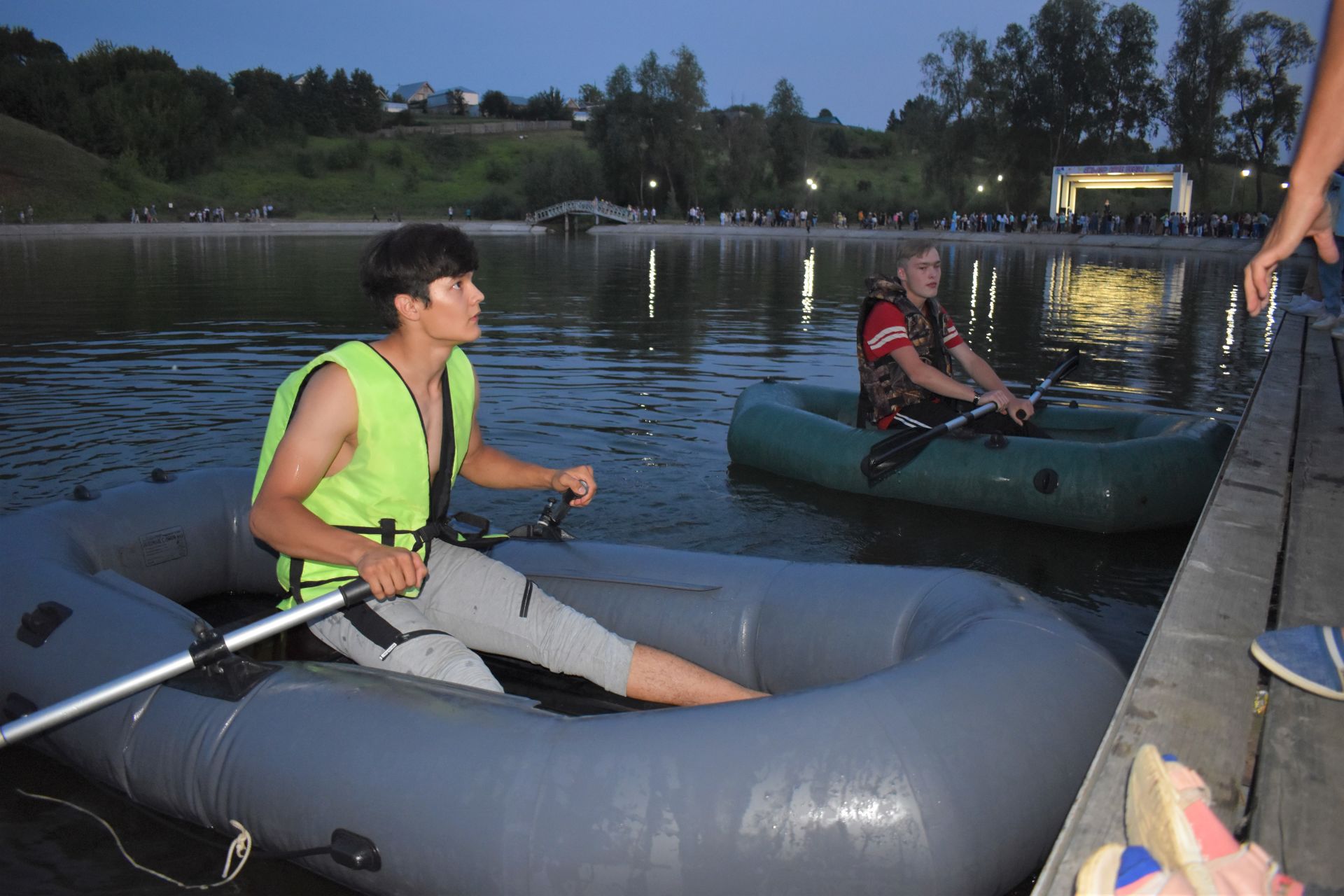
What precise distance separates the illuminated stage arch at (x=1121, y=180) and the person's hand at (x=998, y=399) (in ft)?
Result: 124

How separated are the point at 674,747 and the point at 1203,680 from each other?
1.14 metres

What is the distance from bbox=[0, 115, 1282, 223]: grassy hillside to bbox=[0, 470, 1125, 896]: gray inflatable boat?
A: 48863mm

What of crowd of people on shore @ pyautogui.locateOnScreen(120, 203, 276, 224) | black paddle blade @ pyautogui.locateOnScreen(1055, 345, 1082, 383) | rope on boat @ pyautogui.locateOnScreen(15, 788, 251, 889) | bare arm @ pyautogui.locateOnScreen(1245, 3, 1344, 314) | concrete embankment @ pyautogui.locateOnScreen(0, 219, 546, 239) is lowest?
rope on boat @ pyautogui.locateOnScreen(15, 788, 251, 889)

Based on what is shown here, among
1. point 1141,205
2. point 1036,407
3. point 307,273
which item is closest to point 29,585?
point 1036,407

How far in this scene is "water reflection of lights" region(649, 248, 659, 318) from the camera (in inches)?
695

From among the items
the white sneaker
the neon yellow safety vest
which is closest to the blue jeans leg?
the white sneaker

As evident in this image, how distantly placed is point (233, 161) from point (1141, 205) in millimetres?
53971

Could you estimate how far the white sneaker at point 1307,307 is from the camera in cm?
1065

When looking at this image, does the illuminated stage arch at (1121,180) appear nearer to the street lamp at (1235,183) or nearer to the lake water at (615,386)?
the street lamp at (1235,183)

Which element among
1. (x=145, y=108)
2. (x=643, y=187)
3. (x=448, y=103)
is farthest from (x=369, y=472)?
(x=448, y=103)

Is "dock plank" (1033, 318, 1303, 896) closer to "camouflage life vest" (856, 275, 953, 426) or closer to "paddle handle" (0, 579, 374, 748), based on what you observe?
"paddle handle" (0, 579, 374, 748)

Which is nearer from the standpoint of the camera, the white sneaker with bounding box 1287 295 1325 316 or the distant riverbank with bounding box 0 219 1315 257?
the white sneaker with bounding box 1287 295 1325 316

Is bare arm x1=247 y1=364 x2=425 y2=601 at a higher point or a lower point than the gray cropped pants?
higher

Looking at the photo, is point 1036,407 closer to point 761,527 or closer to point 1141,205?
point 761,527
